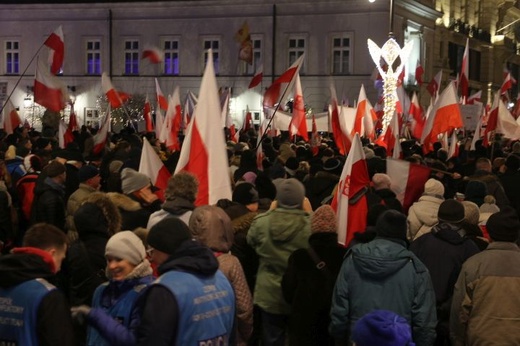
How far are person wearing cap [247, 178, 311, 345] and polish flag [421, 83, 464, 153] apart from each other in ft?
28.2

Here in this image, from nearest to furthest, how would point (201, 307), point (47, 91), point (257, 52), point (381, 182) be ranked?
1. point (201, 307)
2. point (381, 182)
3. point (47, 91)
4. point (257, 52)

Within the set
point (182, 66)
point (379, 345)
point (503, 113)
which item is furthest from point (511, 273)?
point (182, 66)

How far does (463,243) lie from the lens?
6449 mm

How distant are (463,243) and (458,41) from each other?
170 ft

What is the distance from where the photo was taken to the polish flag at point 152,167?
917cm

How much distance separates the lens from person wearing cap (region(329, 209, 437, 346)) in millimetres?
5637

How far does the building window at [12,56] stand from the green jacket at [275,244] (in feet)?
136

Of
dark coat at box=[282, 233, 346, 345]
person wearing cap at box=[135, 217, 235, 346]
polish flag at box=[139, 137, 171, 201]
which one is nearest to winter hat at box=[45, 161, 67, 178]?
polish flag at box=[139, 137, 171, 201]

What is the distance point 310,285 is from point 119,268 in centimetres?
213

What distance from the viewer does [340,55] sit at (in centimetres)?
4272

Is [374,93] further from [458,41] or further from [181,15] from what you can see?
[458,41]

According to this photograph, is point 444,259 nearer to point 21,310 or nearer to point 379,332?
point 379,332

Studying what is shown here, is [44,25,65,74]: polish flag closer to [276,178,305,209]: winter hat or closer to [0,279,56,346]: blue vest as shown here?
[276,178,305,209]: winter hat

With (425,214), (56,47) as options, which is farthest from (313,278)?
(56,47)
